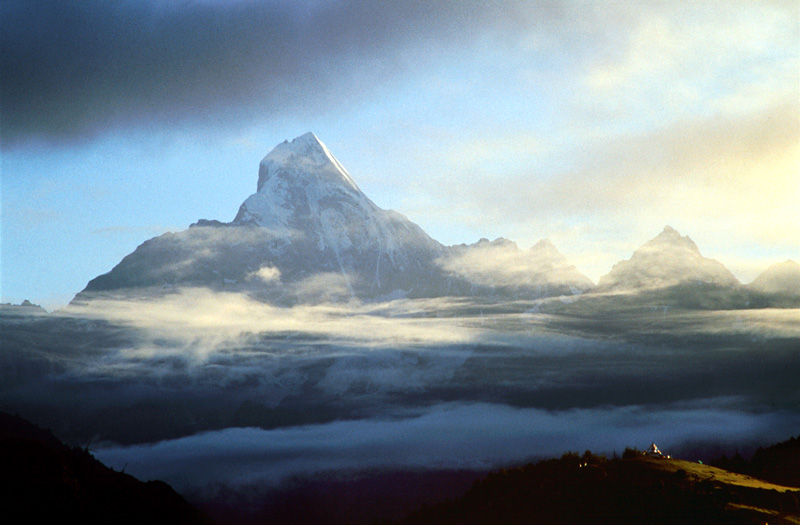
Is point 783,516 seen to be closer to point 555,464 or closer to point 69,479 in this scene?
point 555,464

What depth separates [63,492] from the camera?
13962 cm

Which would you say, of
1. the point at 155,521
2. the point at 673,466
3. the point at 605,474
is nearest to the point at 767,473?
the point at 673,466

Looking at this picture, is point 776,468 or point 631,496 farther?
point 776,468

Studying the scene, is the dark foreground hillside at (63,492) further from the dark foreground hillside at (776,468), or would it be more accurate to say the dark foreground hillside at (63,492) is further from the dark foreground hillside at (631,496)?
the dark foreground hillside at (776,468)

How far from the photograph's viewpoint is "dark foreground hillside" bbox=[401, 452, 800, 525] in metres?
133

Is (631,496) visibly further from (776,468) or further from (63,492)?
(63,492)

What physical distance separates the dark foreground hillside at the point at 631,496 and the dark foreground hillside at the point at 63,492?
6820 cm

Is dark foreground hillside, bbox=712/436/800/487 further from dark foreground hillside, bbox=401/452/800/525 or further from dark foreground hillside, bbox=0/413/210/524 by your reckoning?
dark foreground hillside, bbox=0/413/210/524

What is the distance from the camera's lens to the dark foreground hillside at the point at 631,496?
13338cm

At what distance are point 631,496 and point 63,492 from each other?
10093 centimetres

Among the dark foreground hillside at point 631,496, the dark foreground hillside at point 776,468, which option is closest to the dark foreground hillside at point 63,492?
the dark foreground hillside at point 631,496

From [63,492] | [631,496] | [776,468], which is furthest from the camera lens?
[776,468]

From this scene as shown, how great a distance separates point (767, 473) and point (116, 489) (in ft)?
467

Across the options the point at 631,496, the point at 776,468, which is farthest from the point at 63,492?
the point at 776,468
